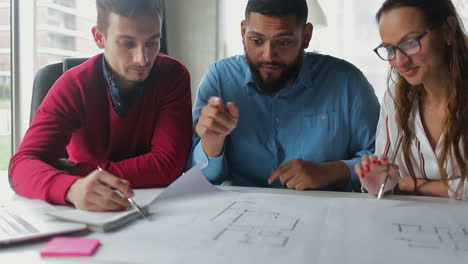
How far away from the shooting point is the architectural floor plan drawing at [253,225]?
60 cm

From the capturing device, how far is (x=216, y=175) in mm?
1250

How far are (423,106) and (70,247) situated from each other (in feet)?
3.13

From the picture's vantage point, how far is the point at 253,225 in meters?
0.67

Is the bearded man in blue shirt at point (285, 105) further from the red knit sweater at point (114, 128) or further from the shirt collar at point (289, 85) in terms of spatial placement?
the red knit sweater at point (114, 128)

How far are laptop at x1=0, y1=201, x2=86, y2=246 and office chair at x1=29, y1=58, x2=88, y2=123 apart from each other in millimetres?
624

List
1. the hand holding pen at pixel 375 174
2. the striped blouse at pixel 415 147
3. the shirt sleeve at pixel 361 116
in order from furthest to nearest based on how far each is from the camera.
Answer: the shirt sleeve at pixel 361 116 < the striped blouse at pixel 415 147 < the hand holding pen at pixel 375 174

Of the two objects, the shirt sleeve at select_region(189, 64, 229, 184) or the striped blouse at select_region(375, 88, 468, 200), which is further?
the shirt sleeve at select_region(189, 64, 229, 184)

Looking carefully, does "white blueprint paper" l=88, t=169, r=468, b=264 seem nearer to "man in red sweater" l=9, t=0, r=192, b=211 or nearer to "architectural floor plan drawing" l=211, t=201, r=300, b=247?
"architectural floor plan drawing" l=211, t=201, r=300, b=247

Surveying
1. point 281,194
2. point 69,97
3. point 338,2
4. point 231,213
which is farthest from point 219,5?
point 231,213

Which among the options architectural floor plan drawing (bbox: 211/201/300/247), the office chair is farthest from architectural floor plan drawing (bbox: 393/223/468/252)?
the office chair

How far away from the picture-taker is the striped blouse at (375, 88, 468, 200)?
109 cm

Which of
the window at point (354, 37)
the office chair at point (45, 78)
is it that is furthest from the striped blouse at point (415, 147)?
the window at point (354, 37)

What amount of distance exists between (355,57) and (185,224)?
80.4 inches

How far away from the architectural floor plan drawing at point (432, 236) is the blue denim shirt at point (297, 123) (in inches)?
24.9
